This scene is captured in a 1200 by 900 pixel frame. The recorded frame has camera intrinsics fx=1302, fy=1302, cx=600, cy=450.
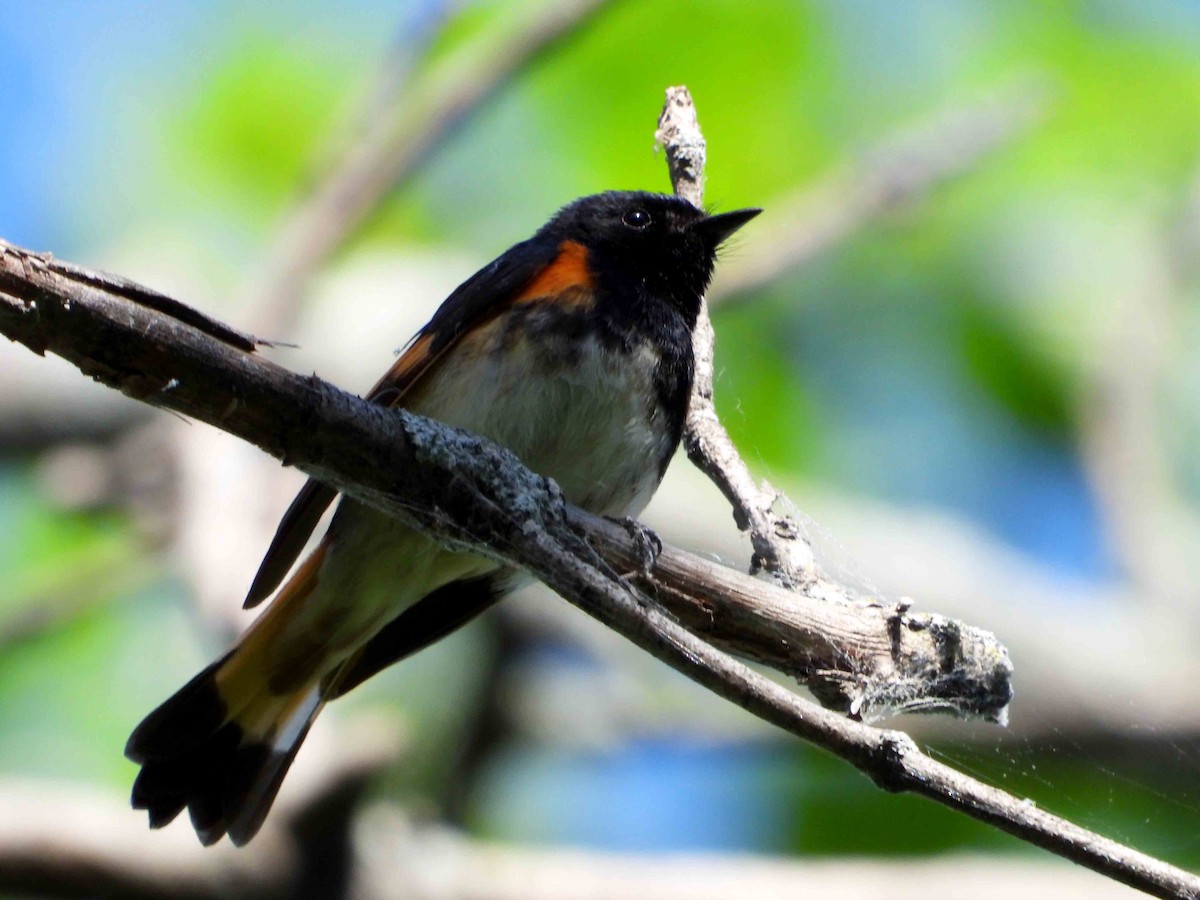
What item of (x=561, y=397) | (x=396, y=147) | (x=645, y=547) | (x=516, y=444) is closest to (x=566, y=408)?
(x=561, y=397)

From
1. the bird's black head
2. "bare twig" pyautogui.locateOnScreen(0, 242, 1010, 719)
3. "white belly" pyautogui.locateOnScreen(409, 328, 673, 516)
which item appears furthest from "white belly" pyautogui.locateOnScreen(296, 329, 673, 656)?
"bare twig" pyautogui.locateOnScreen(0, 242, 1010, 719)

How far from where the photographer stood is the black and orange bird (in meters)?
2.96

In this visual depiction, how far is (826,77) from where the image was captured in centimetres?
693

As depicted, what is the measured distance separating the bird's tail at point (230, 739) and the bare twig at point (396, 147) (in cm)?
231

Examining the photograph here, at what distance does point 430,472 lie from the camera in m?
1.97

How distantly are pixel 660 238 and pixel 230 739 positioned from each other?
1744 millimetres

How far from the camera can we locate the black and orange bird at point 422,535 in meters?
2.96

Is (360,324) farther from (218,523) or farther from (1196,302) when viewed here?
(1196,302)

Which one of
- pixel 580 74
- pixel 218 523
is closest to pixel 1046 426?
pixel 580 74

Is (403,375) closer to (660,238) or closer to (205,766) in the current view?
(660,238)

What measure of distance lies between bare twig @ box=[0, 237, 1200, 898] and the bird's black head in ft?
4.77

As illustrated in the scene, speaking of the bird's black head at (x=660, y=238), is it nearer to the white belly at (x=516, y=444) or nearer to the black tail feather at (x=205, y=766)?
the white belly at (x=516, y=444)

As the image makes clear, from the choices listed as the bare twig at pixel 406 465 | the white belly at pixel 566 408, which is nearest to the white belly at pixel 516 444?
the white belly at pixel 566 408

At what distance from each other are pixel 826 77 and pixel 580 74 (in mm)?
1318
